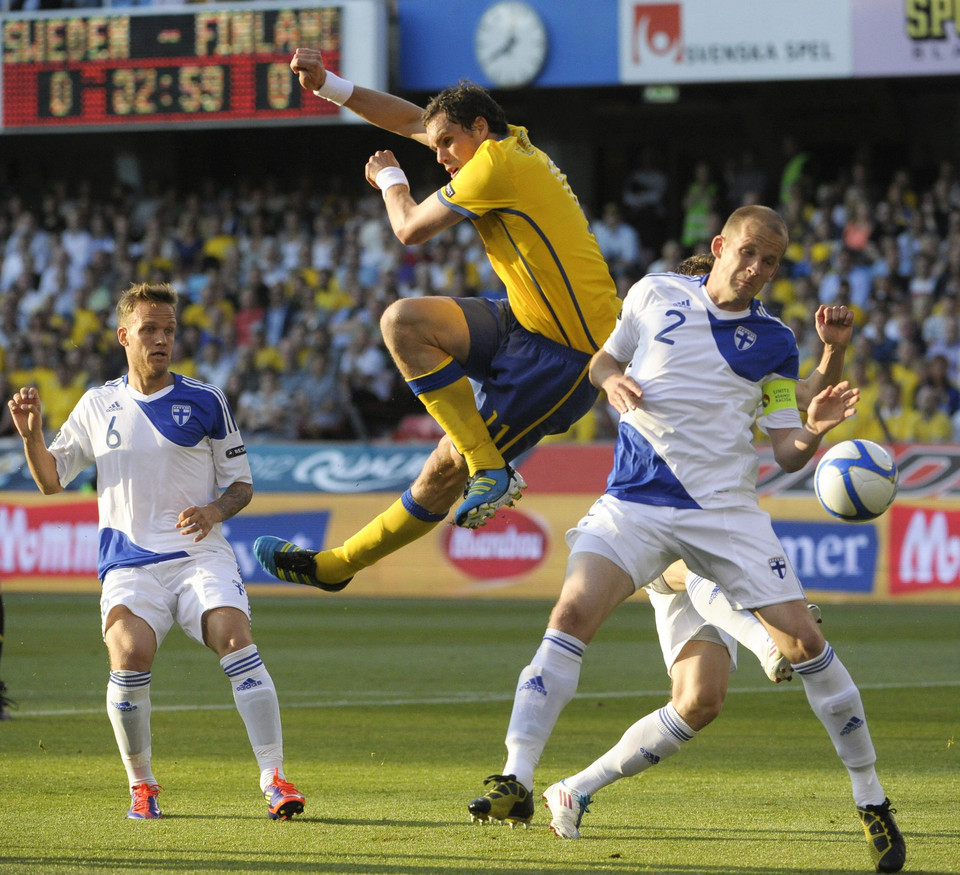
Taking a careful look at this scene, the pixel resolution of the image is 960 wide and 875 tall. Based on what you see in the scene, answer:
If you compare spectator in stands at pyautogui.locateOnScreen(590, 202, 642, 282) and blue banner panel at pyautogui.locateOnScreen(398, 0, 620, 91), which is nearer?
spectator in stands at pyautogui.locateOnScreen(590, 202, 642, 282)

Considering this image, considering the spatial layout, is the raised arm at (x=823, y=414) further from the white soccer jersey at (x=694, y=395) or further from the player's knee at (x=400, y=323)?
the player's knee at (x=400, y=323)

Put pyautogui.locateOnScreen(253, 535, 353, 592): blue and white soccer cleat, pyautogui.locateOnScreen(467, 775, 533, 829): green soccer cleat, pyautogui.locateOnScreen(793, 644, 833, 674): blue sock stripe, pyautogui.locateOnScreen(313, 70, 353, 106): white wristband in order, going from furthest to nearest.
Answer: pyautogui.locateOnScreen(313, 70, 353, 106): white wristband < pyautogui.locateOnScreen(253, 535, 353, 592): blue and white soccer cleat < pyautogui.locateOnScreen(793, 644, 833, 674): blue sock stripe < pyautogui.locateOnScreen(467, 775, 533, 829): green soccer cleat

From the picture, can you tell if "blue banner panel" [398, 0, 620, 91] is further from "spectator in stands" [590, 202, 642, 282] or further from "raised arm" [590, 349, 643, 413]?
"raised arm" [590, 349, 643, 413]

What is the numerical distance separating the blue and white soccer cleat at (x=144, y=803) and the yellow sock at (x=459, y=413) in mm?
1728

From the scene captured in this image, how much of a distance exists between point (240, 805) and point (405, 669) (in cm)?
A: 506

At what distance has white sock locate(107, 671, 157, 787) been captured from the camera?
5.88 m

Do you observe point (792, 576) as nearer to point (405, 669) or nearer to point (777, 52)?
point (405, 669)

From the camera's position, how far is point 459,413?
600 centimetres

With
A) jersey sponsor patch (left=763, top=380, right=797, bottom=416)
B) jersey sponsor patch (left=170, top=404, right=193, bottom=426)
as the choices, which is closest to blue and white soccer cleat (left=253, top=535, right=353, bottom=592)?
jersey sponsor patch (left=170, top=404, right=193, bottom=426)

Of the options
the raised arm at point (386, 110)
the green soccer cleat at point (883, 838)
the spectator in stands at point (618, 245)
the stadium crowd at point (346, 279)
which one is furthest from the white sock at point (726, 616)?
the spectator in stands at point (618, 245)

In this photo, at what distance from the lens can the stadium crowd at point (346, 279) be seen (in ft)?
55.8

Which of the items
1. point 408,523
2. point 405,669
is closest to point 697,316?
point 408,523

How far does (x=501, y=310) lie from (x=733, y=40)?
14320 millimetres

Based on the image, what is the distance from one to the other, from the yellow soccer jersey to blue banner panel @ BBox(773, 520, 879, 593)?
9.30 metres
